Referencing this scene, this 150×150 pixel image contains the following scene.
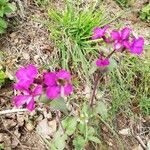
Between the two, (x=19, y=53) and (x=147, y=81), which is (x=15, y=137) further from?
(x=147, y=81)

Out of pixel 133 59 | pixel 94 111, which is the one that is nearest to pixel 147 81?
pixel 133 59

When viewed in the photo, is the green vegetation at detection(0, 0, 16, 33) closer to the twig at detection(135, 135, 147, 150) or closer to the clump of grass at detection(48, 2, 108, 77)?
the clump of grass at detection(48, 2, 108, 77)

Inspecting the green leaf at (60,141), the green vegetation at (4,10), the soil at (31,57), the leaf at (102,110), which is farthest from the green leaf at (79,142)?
the green vegetation at (4,10)

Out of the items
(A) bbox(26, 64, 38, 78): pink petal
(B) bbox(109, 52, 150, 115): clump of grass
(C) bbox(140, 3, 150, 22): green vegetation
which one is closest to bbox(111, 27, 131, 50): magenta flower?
(A) bbox(26, 64, 38, 78): pink petal

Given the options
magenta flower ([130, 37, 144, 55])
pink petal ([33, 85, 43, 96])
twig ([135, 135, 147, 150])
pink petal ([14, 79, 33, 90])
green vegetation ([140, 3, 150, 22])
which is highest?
green vegetation ([140, 3, 150, 22])

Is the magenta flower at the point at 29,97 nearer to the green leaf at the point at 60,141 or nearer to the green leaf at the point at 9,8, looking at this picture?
the green leaf at the point at 60,141
